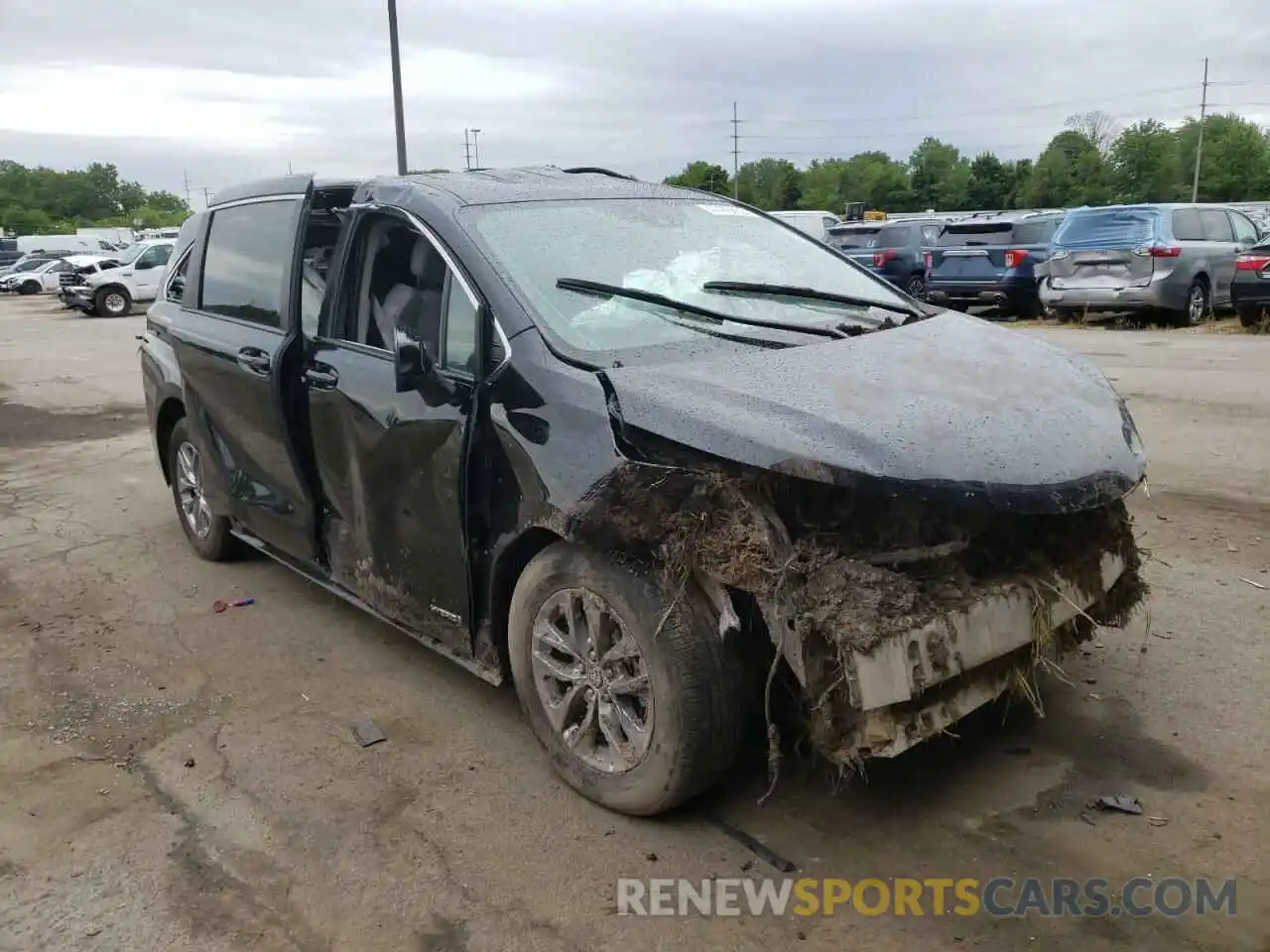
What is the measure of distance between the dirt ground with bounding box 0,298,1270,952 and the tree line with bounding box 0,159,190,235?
4793 inches


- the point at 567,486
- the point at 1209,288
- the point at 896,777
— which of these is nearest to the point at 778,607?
the point at 567,486

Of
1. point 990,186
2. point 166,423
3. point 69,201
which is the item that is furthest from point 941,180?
point 69,201

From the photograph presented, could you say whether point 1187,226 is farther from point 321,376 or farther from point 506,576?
point 506,576

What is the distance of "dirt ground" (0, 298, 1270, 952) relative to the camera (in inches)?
111

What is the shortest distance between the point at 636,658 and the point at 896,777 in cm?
98

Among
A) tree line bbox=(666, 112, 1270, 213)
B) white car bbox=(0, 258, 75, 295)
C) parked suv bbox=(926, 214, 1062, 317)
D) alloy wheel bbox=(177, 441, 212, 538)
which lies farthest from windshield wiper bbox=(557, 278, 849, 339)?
tree line bbox=(666, 112, 1270, 213)

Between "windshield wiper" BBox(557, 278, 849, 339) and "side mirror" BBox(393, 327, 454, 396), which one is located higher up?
"windshield wiper" BBox(557, 278, 849, 339)

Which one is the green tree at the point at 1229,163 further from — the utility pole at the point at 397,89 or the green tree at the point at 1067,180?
the utility pole at the point at 397,89

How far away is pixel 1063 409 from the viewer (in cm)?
328

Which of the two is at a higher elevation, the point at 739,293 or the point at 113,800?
the point at 739,293

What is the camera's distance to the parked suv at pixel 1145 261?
1505 cm

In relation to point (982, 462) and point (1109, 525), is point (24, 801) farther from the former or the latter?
point (1109, 525)

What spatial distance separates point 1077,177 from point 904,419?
273 ft

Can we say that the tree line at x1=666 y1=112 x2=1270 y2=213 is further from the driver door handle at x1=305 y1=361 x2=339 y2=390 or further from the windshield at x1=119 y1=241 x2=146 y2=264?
the driver door handle at x1=305 y1=361 x2=339 y2=390
